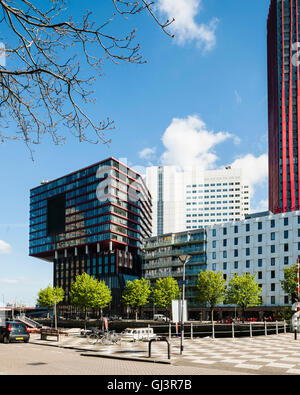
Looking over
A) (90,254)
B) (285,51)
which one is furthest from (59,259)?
(285,51)

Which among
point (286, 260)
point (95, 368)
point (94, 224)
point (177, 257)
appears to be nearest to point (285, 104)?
point (177, 257)

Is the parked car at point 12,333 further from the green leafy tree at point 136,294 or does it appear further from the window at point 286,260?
the green leafy tree at point 136,294

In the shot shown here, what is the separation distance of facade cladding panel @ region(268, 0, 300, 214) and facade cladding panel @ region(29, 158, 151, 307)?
4261 centimetres

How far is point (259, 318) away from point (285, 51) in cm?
7885

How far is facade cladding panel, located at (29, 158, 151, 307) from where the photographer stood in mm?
123750

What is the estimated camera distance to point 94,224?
127m

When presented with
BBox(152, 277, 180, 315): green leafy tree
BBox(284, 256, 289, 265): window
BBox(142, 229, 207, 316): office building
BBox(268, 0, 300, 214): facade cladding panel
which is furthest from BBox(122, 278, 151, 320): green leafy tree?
BBox(268, 0, 300, 214): facade cladding panel

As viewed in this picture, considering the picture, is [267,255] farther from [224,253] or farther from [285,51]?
[285,51]

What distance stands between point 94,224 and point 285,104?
64577 mm

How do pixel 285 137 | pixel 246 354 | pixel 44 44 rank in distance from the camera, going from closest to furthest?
pixel 44 44
pixel 246 354
pixel 285 137

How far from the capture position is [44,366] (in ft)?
49.0

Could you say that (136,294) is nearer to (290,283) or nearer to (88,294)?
(88,294)

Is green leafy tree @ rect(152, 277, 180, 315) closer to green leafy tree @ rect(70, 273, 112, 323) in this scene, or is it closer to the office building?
the office building

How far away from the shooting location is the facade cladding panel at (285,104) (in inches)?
4729
